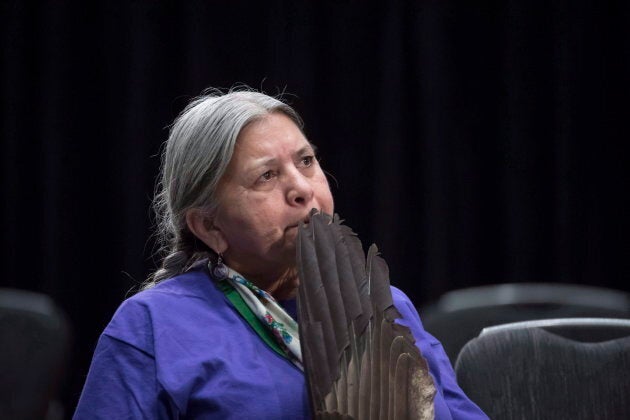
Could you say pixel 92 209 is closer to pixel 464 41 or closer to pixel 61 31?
pixel 61 31

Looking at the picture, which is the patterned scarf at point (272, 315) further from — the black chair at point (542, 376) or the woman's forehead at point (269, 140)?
the black chair at point (542, 376)

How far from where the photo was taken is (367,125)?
107 inches

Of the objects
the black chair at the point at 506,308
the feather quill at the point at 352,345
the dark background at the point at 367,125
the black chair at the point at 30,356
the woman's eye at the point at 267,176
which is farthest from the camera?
the dark background at the point at 367,125

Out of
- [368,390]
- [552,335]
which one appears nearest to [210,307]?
[368,390]

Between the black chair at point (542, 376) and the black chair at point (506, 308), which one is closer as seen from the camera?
the black chair at point (542, 376)

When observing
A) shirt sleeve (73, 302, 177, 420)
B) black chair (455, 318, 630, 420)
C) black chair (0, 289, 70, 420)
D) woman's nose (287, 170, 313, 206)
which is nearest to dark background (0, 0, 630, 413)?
black chair (0, 289, 70, 420)

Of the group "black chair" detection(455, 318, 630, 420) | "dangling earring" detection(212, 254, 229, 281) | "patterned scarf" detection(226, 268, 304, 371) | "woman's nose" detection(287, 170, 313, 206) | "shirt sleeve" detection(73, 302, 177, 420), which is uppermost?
"woman's nose" detection(287, 170, 313, 206)

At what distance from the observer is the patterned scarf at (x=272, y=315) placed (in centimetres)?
136

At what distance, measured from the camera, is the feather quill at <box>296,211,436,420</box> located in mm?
1216

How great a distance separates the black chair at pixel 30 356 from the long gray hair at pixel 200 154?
0.24 meters

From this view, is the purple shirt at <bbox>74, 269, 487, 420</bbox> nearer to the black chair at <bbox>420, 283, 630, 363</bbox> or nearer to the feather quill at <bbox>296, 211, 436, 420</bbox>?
the feather quill at <bbox>296, 211, 436, 420</bbox>

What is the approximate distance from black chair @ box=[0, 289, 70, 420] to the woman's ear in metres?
0.33

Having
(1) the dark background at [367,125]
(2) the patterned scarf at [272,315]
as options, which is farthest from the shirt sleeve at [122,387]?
(1) the dark background at [367,125]

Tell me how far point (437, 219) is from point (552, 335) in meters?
1.11
